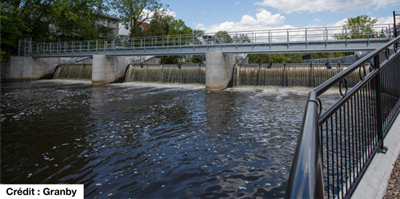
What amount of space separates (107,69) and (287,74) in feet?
67.8

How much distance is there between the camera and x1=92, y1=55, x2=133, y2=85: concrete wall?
2822 cm

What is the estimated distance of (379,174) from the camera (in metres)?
2.95

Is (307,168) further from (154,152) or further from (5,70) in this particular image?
(5,70)

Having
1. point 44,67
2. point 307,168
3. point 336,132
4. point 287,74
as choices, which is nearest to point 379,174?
point 336,132

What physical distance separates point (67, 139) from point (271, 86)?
1873cm

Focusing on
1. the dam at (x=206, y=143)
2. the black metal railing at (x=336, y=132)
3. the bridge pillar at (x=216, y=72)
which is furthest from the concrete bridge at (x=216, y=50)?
the black metal railing at (x=336, y=132)

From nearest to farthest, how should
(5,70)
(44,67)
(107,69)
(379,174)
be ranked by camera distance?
(379,174) < (107,69) < (5,70) < (44,67)

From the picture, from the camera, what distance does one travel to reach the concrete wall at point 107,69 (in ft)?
92.6

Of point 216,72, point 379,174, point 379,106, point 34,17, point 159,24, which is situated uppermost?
point 159,24

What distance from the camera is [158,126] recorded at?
8.74 m

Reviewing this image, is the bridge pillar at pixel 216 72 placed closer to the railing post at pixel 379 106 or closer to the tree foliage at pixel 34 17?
the railing post at pixel 379 106

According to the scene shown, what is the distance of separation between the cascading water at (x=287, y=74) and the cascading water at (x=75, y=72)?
20792 millimetres

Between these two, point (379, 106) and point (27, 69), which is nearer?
point (379, 106)

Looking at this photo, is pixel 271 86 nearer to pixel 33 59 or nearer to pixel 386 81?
pixel 386 81
